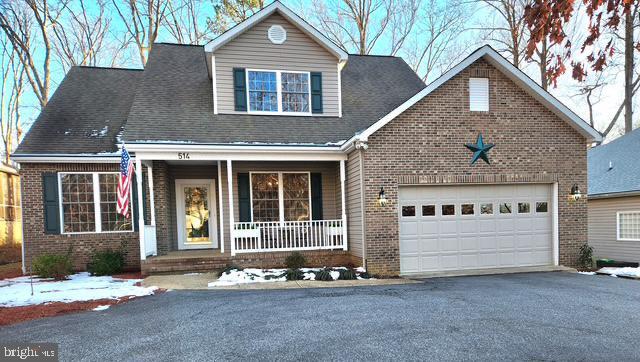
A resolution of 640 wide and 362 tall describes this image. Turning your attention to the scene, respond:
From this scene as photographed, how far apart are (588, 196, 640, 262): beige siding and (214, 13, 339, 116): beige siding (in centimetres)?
1087

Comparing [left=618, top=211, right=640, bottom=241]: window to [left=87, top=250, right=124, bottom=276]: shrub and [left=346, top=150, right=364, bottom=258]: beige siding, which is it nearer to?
[left=346, top=150, right=364, bottom=258]: beige siding

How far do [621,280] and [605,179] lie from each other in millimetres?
7932

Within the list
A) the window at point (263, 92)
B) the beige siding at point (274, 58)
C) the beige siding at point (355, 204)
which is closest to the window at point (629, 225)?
the beige siding at point (355, 204)

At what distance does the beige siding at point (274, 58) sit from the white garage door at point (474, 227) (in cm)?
410

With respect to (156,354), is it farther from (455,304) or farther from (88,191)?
(88,191)

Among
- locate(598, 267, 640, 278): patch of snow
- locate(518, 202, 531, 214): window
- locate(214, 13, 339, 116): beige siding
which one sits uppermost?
locate(214, 13, 339, 116): beige siding

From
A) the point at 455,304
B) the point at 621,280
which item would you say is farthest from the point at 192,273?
the point at 621,280

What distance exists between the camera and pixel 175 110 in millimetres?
10344

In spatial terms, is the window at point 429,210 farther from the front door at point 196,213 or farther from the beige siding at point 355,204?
the front door at point 196,213

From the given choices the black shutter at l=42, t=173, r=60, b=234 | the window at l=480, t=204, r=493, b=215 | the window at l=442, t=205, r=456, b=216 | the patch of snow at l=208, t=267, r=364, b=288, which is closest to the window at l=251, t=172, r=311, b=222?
the patch of snow at l=208, t=267, r=364, b=288

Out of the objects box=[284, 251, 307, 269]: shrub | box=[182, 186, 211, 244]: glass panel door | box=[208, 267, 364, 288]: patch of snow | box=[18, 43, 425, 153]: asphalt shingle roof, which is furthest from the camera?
box=[182, 186, 211, 244]: glass panel door

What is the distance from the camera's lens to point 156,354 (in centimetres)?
412

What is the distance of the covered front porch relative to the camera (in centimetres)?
987

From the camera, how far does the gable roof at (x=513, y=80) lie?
8883 millimetres
